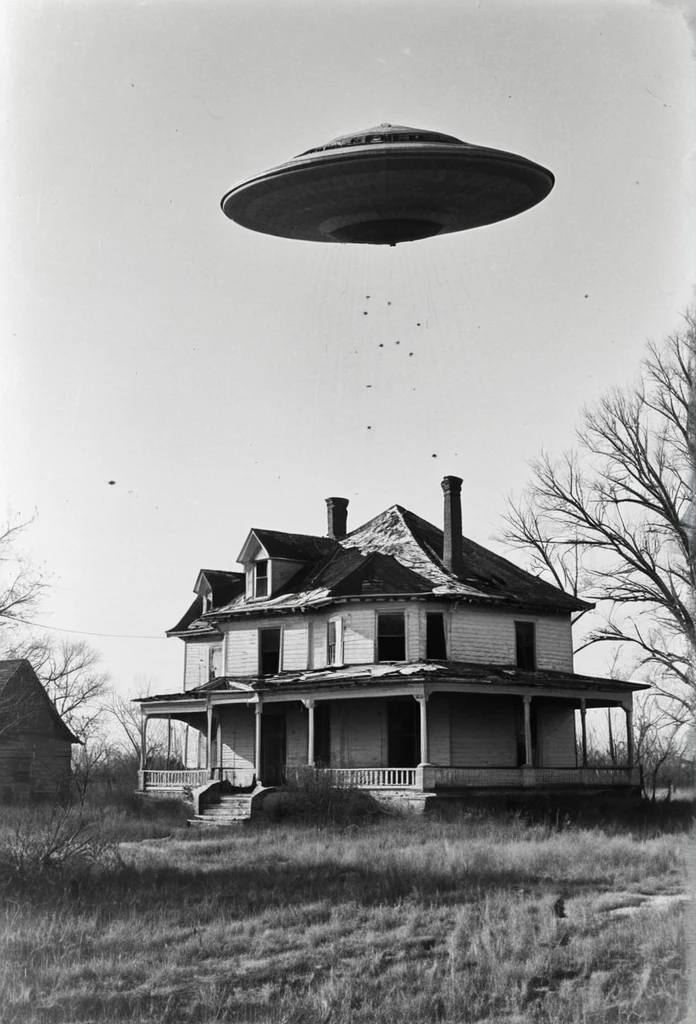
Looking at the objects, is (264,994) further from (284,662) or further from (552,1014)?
(284,662)

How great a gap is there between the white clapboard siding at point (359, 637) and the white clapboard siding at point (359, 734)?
1.17 metres

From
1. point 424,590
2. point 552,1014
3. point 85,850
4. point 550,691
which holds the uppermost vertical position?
point 424,590

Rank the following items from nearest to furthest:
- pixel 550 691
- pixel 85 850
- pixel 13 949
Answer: pixel 13 949, pixel 85 850, pixel 550 691

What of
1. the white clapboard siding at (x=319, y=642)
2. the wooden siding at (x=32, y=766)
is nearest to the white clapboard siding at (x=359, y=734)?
the white clapboard siding at (x=319, y=642)

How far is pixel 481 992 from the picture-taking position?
44.2ft

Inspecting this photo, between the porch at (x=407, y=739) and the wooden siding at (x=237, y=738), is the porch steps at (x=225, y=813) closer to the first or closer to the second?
the porch at (x=407, y=739)

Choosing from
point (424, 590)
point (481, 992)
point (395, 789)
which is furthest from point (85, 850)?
point (424, 590)

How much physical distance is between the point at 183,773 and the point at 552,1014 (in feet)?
83.4

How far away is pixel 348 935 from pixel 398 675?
51.0ft

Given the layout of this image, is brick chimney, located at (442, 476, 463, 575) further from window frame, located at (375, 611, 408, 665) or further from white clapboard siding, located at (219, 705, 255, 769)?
white clapboard siding, located at (219, 705, 255, 769)

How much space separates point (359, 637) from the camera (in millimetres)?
34625

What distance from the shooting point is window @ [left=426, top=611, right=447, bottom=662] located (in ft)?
112

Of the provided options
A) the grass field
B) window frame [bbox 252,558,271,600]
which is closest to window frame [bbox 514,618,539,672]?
window frame [bbox 252,558,271,600]

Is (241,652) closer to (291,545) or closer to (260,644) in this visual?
(260,644)
